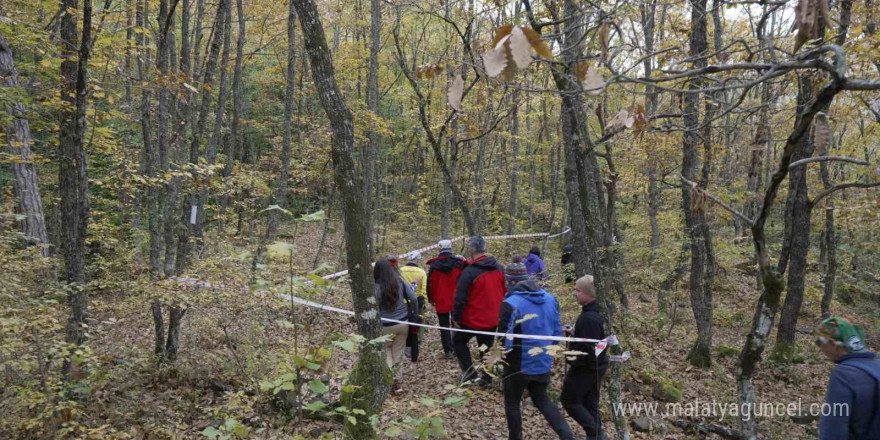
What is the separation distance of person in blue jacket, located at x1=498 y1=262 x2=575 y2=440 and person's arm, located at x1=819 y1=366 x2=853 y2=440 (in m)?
2.20

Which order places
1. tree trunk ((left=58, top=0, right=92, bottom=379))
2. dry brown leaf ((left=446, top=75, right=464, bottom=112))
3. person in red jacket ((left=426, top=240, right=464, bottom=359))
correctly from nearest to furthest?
1. dry brown leaf ((left=446, top=75, right=464, bottom=112))
2. tree trunk ((left=58, top=0, right=92, bottom=379))
3. person in red jacket ((left=426, top=240, right=464, bottom=359))

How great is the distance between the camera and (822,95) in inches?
85.0

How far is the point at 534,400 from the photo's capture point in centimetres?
484

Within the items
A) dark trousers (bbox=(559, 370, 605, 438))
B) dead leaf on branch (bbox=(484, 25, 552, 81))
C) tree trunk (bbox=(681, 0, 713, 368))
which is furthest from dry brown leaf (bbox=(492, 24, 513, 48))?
tree trunk (bbox=(681, 0, 713, 368))

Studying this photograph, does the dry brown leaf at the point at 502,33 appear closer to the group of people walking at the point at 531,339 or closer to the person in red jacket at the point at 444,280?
the group of people walking at the point at 531,339

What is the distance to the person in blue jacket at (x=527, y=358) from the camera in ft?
15.3

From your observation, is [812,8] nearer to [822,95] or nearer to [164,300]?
[822,95]

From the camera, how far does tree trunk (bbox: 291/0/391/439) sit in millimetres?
4281

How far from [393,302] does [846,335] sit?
463 cm

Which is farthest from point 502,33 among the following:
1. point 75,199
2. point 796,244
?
point 796,244

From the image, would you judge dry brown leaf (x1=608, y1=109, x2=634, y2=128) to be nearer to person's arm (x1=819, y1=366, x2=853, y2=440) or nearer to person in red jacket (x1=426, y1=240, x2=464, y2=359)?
person's arm (x1=819, y1=366, x2=853, y2=440)

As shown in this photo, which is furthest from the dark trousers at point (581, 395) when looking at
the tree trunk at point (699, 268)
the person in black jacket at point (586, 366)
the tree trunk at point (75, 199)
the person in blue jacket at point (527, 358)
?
the tree trunk at point (75, 199)

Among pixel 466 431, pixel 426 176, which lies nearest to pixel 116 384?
pixel 466 431

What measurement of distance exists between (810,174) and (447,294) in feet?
34.7
